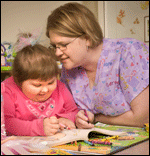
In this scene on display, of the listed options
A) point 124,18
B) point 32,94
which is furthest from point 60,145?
point 124,18

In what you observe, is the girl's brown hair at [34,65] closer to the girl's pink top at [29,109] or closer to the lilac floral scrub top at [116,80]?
the girl's pink top at [29,109]

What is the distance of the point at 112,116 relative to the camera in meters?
1.26

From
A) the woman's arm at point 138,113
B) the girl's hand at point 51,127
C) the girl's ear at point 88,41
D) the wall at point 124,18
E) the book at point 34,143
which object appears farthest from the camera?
the wall at point 124,18

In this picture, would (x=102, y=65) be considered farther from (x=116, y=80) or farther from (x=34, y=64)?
(x=34, y=64)

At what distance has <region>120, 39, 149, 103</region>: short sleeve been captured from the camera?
A: 117 cm

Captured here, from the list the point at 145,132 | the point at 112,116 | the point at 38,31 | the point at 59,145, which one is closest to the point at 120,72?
the point at 112,116

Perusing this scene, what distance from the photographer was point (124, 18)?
333 centimetres

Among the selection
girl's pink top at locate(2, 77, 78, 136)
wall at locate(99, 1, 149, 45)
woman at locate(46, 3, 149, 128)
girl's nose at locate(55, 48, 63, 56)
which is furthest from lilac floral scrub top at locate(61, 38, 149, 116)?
wall at locate(99, 1, 149, 45)

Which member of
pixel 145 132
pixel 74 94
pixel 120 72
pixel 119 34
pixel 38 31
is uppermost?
pixel 119 34

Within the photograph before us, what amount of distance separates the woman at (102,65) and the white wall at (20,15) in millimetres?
2199

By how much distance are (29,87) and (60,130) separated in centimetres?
24

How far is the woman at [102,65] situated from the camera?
1.17m

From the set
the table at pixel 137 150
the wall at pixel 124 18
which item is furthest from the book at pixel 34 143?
the wall at pixel 124 18

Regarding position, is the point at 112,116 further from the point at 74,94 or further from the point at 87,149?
the point at 87,149
